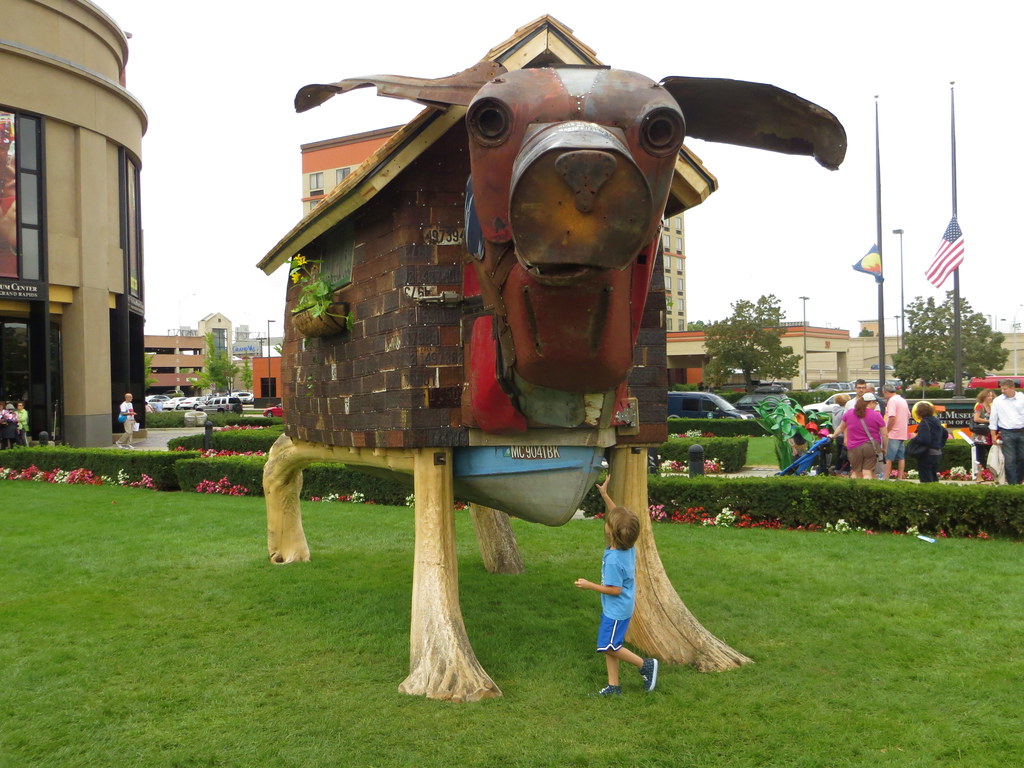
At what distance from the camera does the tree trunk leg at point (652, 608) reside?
597 centimetres

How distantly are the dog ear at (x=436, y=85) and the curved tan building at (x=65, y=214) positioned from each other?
2581 cm

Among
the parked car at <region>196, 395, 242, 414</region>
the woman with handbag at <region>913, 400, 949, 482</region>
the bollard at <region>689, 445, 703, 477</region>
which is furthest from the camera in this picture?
the parked car at <region>196, 395, 242, 414</region>

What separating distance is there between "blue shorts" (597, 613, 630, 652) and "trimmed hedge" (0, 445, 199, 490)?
1389 cm

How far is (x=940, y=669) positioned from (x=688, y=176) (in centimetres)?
359

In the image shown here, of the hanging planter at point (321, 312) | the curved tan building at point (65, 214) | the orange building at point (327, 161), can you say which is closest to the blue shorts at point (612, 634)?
the hanging planter at point (321, 312)

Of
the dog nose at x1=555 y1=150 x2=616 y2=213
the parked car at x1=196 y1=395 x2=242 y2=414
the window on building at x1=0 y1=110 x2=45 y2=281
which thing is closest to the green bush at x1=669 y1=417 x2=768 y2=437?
the window on building at x1=0 y1=110 x2=45 y2=281

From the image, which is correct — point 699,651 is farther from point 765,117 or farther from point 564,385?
point 765,117

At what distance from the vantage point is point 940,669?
5773 millimetres

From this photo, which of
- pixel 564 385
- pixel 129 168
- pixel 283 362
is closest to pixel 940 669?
pixel 564 385

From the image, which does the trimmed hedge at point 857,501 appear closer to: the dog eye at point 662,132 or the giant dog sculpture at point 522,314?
the giant dog sculpture at point 522,314

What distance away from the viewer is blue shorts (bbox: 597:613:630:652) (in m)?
5.43

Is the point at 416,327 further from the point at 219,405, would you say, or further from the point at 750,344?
the point at 219,405

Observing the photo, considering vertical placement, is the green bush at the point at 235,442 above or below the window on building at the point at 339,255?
below

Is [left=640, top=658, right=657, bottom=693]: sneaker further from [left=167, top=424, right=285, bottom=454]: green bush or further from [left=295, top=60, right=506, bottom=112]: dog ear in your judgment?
[left=167, top=424, right=285, bottom=454]: green bush
